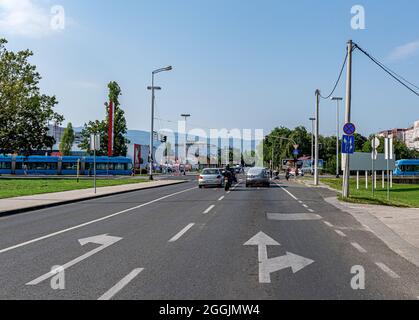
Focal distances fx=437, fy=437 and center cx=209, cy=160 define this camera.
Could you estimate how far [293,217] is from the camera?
13.7 m

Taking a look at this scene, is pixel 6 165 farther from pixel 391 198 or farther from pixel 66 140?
pixel 391 198

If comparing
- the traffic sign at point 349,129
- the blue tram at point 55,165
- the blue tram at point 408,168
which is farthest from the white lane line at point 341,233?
the blue tram at point 408,168

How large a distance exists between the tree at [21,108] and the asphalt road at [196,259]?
35.7m

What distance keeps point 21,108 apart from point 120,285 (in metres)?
49.0

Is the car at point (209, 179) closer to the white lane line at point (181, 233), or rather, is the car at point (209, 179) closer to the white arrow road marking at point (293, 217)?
the white arrow road marking at point (293, 217)

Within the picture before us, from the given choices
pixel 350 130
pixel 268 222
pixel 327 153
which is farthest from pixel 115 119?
pixel 327 153

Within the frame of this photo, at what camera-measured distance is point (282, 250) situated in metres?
8.24

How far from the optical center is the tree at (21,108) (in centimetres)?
4469

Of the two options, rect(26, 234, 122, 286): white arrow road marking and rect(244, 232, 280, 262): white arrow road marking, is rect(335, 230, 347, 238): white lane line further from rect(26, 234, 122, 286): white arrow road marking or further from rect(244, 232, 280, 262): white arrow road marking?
rect(26, 234, 122, 286): white arrow road marking

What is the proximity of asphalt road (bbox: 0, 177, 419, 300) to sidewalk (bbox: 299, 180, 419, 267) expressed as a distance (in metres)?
0.32

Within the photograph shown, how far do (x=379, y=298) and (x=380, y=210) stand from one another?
11.2 metres

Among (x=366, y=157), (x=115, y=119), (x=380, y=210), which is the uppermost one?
(x=115, y=119)

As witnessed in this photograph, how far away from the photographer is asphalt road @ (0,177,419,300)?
549 centimetres

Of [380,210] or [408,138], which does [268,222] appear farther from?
[408,138]
